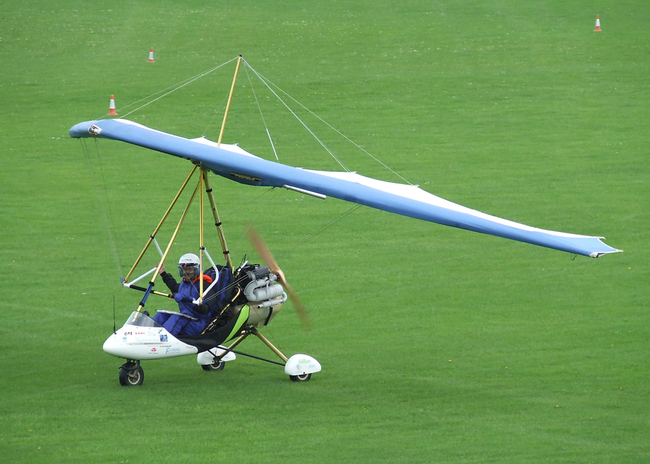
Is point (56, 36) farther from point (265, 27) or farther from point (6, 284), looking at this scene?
point (6, 284)

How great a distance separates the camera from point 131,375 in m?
11.7

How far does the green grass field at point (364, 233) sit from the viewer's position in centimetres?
1069

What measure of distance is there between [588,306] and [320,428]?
6.04m

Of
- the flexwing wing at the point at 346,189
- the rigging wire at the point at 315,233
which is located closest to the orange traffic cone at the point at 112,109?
the rigging wire at the point at 315,233

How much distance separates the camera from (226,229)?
61.3 feet

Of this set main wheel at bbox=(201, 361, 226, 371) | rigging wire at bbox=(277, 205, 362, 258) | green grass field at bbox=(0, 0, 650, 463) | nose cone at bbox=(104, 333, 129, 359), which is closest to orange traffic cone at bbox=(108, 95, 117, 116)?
green grass field at bbox=(0, 0, 650, 463)

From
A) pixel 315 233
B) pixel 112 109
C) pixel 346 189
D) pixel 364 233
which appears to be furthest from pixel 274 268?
pixel 112 109

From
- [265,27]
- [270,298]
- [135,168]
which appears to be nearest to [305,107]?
[135,168]

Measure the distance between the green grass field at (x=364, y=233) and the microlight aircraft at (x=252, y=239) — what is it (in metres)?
0.48

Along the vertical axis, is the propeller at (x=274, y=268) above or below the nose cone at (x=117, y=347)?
above

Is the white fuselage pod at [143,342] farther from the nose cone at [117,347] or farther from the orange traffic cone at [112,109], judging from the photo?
the orange traffic cone at [112,109]

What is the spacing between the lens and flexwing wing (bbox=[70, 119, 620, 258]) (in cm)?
1062

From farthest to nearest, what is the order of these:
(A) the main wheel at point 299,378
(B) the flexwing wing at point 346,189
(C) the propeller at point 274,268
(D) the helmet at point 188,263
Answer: (C) the propeller at point 274,268
(A) the main wheel at point 299,378
(D) the helmet at point 188,263
(B) the flexwing wing at point 346,189

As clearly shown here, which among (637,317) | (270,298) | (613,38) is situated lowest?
(637,317)
